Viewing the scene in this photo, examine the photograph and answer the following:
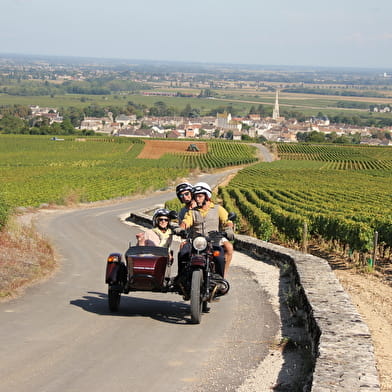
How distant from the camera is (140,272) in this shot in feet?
33.2

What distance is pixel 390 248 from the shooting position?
2020 cm

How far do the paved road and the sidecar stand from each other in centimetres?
39

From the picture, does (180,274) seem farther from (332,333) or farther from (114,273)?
(332,333)

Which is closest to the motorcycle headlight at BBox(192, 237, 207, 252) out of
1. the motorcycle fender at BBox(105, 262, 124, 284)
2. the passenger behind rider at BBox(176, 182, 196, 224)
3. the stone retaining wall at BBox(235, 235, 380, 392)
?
the passenger behind rider at BBox(176, 182, 196, 224)

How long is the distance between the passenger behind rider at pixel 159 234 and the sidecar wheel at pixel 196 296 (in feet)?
3.88

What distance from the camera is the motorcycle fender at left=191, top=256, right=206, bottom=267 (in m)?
9.91

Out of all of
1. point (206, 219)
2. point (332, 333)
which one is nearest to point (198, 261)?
point (206, 219)

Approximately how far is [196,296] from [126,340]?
1.26 m

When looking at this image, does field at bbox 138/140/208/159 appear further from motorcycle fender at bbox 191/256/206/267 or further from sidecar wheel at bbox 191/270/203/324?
sidecar wheel at bbox 191/270/203/324

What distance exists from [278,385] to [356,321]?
166cm

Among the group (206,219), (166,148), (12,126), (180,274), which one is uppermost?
(206,219)

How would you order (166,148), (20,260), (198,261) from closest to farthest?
(198,261)
(20,260)
(166,148)

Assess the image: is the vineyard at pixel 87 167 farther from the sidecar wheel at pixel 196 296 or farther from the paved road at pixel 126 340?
the sidecar wheel at pixel 196 296

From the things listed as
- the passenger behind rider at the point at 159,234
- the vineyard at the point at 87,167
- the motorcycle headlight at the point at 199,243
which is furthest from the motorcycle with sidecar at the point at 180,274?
the vineyard at the point at 87,167
